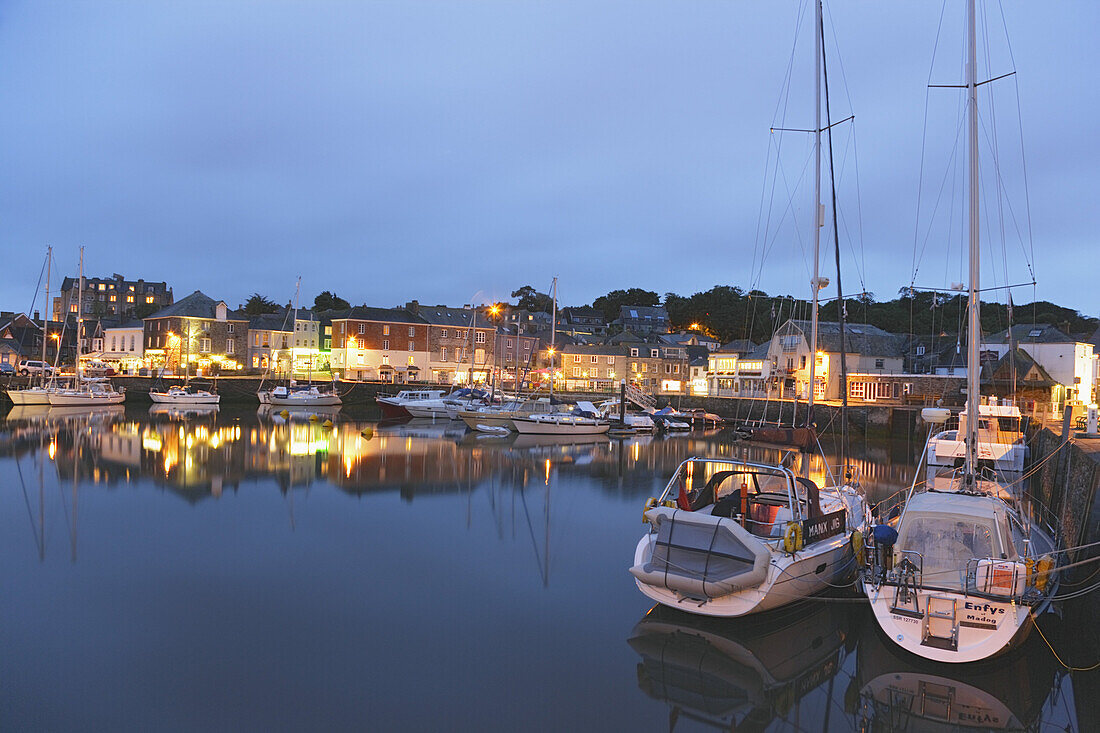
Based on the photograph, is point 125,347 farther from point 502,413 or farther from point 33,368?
point 502,413

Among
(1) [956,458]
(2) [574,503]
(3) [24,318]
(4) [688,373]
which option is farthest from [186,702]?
(3) [24,318]

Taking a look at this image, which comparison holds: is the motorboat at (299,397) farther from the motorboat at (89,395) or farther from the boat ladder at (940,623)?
the boat ladder at (940,623)

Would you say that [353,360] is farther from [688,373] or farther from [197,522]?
[197,522]

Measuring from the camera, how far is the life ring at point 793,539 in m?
11.9

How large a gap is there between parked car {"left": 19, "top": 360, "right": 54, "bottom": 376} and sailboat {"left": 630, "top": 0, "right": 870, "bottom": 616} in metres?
72.8

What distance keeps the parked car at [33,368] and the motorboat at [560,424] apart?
49669 millimetres

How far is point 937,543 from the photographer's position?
11.3 m

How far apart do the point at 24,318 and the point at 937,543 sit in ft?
378

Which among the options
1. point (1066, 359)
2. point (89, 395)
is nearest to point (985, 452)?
point (1066, 359)

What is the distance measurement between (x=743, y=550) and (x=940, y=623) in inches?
112

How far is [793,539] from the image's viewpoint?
12.0 meters

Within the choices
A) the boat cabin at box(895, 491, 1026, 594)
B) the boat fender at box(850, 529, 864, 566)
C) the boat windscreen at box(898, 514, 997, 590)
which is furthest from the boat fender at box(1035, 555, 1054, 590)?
the boat fender at box(850, 529, 864, 566)

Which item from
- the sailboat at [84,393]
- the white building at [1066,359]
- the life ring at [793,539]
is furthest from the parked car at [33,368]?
the white building at [1066,359]

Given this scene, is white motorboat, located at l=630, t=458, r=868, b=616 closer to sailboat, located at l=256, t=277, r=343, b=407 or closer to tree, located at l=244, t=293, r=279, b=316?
sailboat, located at l=256, t=277, r=343, b=407
